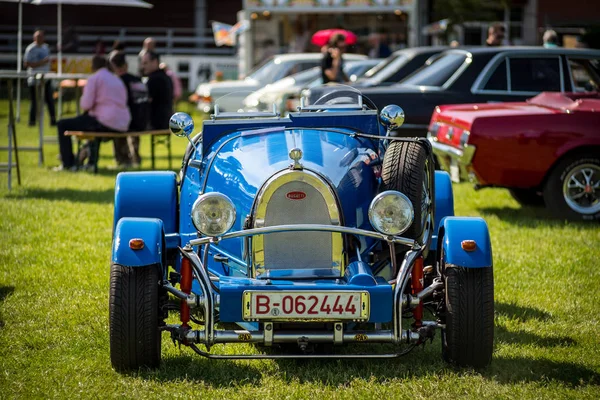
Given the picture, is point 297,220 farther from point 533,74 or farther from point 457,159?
point 533,74

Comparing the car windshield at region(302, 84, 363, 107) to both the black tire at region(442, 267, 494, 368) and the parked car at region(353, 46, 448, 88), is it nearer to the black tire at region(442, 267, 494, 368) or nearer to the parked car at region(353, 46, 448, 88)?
the black tire at region(442, 267, 494, 368)

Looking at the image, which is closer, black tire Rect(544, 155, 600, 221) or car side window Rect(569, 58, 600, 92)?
black tire Rect(544, 155, 600, 221)

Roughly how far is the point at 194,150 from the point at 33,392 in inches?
91.8

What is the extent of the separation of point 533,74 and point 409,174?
6.63 metres

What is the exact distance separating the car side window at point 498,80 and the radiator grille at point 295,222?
6722mm

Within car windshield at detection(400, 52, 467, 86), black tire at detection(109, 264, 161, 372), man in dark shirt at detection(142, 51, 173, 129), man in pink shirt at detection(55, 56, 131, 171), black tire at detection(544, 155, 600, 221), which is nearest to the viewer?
black tire at detection(109, 264, 161, 372)

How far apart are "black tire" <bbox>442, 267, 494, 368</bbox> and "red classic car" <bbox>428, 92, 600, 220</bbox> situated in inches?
162

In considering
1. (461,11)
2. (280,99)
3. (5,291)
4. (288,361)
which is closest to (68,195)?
(5,291)

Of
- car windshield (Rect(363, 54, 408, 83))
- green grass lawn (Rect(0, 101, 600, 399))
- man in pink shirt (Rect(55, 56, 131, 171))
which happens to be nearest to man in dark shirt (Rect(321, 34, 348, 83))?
car windshield (Rect(363, 54, 408, 83))

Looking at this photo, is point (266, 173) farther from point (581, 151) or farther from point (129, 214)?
point (581, 151)

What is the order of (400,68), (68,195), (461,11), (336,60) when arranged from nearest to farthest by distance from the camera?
1. (68,195)
2. (400,68)
3. (336,60)
4. (461,11)

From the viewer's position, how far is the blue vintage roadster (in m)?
4.48

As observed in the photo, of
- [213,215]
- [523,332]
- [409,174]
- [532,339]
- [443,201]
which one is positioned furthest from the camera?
[443,201]

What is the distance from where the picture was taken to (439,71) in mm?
11594
